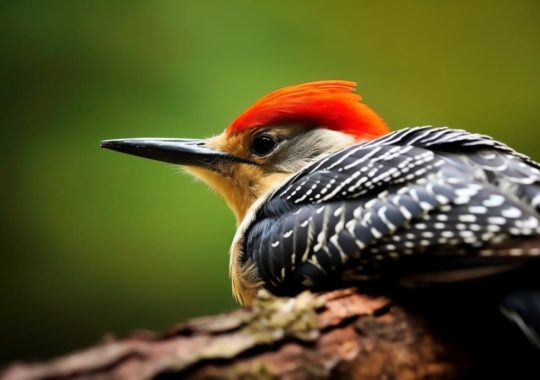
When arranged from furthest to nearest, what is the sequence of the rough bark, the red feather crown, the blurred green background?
1. the blurred green background
2. the red feather crown
3. the rough bark

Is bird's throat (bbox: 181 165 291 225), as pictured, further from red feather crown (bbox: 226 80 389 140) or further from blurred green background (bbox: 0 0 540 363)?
blurred green background (bbox: 0 0 540 363)

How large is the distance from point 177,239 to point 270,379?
2631mm

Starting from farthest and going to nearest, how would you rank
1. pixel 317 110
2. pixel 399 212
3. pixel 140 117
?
pixel 140 117 < pixel 317 110 < pixel 399 212

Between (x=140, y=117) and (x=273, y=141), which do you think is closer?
(x=273, y=141)

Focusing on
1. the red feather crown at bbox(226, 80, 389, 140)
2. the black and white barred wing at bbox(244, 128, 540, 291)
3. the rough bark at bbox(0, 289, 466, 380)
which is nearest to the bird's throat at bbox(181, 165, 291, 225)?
the red feather crown at bbox(226, 80, 389, 140)

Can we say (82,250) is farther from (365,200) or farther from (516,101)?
(516,101)

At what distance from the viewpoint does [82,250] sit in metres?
3.76

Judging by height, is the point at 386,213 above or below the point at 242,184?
above

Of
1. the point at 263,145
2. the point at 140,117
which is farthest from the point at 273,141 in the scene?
the point at 140,117

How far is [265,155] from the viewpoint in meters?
2.44

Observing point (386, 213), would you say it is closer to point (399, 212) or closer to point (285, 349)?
point (399, 212)

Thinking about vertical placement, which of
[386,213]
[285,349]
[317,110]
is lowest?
[285,349]

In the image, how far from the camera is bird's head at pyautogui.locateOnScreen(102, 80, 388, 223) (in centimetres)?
237

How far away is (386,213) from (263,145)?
2.90 feet
